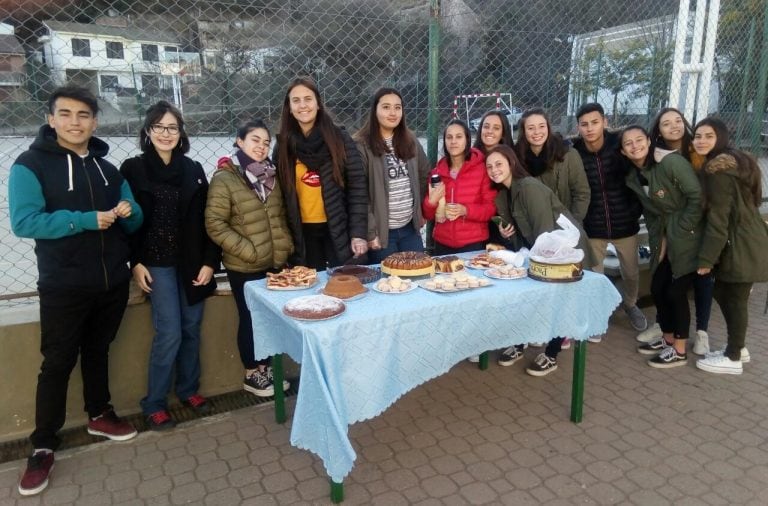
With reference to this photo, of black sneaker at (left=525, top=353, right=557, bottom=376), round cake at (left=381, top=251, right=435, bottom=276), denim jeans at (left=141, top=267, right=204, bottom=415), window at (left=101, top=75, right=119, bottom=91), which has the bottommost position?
black sneaker at (left=525, top=353, right=557, bottom=376)

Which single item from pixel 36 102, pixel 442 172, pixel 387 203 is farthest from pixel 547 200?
pixel 36 102

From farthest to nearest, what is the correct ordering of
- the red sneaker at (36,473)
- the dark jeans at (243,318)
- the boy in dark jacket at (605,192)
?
the boy in dark jacket at (605,192) < the dark jeans at (243,318) < the red sneaker at (36,473)

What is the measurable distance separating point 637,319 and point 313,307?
323 cm

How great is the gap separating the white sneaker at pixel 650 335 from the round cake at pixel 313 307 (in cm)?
290

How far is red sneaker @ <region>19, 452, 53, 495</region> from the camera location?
99.2 inches

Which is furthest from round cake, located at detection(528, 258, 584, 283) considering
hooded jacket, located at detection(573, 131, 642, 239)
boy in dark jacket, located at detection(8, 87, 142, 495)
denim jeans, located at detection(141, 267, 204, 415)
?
boy in dark jacket, located at detection(8, 87, 142, 495)

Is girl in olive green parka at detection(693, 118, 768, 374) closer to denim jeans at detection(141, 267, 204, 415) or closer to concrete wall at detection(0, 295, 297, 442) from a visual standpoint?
concrete wall at detection(0, 295, 297, 442)

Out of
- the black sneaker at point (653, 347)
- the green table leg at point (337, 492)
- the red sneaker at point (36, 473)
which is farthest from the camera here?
the black sneaker at point (653, 347)

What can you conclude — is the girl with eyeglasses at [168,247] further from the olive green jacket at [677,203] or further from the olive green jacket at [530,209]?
the olive green jacket at [677,203]

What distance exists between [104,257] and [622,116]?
4.90 meters

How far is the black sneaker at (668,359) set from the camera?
151 inches

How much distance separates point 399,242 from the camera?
3.64 metres

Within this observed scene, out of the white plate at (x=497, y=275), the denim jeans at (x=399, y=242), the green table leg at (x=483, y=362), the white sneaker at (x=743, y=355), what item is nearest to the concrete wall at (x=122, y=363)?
the denim jeans at (x=399, y=242)

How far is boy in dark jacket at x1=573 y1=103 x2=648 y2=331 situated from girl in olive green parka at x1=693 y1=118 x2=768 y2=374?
54 centimetres
